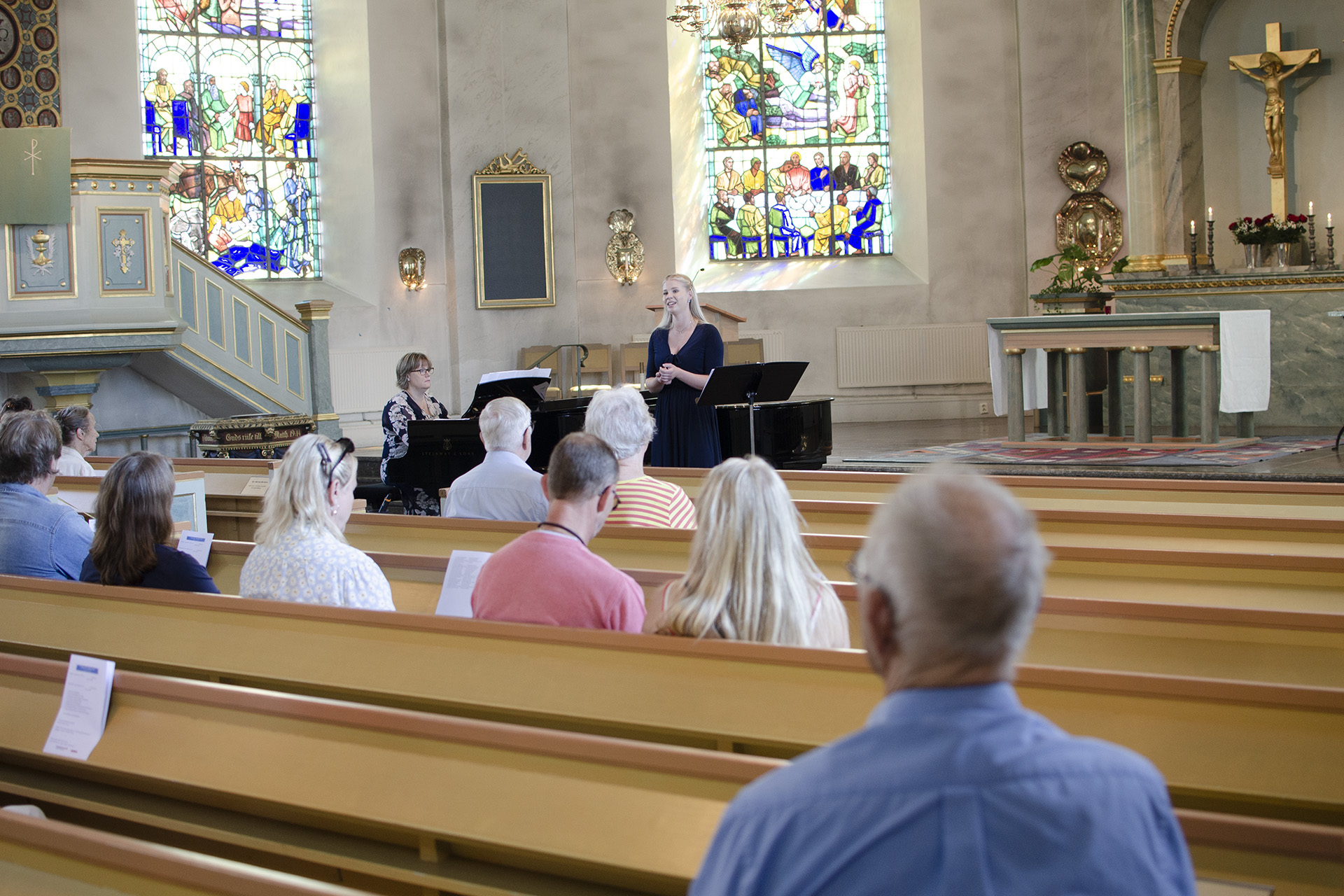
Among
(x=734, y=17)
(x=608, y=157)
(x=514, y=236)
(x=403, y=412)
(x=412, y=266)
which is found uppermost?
(x=734, y=17)

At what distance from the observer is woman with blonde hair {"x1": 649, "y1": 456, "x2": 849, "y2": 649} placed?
221 cm

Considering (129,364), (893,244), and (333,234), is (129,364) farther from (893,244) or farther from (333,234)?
(893,244)

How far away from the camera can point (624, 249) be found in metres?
12.4

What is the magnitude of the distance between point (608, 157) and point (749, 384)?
23.4ft

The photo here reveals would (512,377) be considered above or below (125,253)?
below

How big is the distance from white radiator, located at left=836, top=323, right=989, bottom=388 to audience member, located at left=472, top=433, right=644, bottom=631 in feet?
33.4

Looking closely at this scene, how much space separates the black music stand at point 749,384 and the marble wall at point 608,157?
6.25m

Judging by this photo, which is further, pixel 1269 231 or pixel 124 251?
pixel 1269 231

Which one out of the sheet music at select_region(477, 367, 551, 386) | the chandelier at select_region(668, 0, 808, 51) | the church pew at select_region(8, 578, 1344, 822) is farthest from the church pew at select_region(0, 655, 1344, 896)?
the chandelier at select_region(668, 0, 808, 51)

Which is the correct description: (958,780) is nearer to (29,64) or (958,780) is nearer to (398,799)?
(398,799)

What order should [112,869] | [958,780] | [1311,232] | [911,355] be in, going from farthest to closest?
[911,355], [1311,232], [112,869], [958,780]

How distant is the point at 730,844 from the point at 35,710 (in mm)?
1921

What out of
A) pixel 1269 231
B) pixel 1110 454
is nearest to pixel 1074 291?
pixel 1269 231

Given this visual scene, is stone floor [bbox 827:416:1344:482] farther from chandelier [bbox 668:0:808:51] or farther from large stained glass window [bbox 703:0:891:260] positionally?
chandelier [bbox 668:0:808:51]
